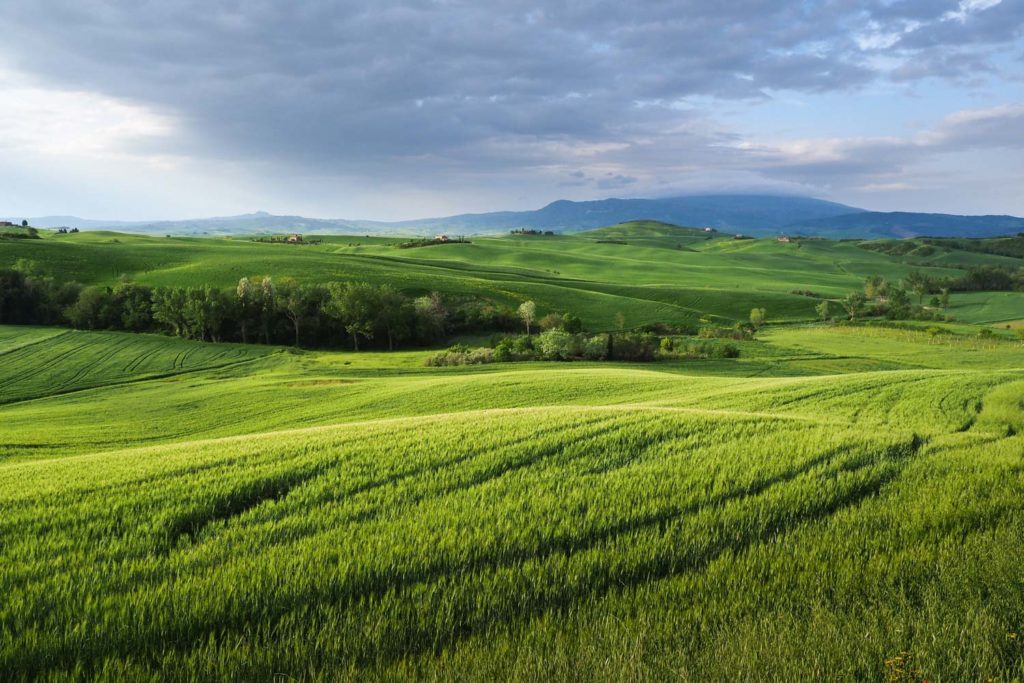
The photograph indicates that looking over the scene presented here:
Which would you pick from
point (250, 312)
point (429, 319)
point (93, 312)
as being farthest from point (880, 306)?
point (93, 312)

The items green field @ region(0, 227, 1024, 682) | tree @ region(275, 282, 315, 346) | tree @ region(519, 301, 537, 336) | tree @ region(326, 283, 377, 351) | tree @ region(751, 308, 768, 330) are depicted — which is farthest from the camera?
tree @ region(751, 308, 768, 330)

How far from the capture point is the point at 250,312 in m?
70.8

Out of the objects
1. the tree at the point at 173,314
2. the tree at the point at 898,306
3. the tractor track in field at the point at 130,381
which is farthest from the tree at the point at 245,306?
the tree at the point at 898,306

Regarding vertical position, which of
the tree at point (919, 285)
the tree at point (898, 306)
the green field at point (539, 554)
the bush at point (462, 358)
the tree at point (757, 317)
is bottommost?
the bush at point (462, 358)

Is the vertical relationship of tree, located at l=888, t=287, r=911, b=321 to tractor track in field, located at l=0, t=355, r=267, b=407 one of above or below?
above

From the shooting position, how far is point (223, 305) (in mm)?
69312

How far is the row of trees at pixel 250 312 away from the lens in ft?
229

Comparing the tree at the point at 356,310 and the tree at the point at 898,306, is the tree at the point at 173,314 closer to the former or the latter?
the tree at the point at 356,310

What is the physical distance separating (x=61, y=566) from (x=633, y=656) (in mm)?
5699

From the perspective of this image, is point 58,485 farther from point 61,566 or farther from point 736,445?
point 736,445

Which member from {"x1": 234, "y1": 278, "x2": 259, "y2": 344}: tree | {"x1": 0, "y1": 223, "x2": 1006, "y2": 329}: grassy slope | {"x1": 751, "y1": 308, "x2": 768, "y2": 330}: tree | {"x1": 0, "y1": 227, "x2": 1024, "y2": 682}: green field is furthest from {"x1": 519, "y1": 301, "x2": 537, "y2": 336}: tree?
{"x1": 0, "y1": 227, "x2": 1024, "y2": 682}: green field

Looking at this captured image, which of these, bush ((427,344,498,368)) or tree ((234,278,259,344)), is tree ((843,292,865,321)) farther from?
tree ((234,278,259,344))

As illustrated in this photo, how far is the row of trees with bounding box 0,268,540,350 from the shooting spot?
69.8m

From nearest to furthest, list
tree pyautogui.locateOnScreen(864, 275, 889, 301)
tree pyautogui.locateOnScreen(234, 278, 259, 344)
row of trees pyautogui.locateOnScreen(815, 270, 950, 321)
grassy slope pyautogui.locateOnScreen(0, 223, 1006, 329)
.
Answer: tree pyautogui.locateOnScreen(234, 278, 259, 344), row of trees pyautogui.locateOnScreen(815, 270, 950, 321), grassy slope pyautogui.locateOnScreen(0, 223, 1006, 329), tree pyautogui.locateOnScreen(864, 275, 889, 301)
